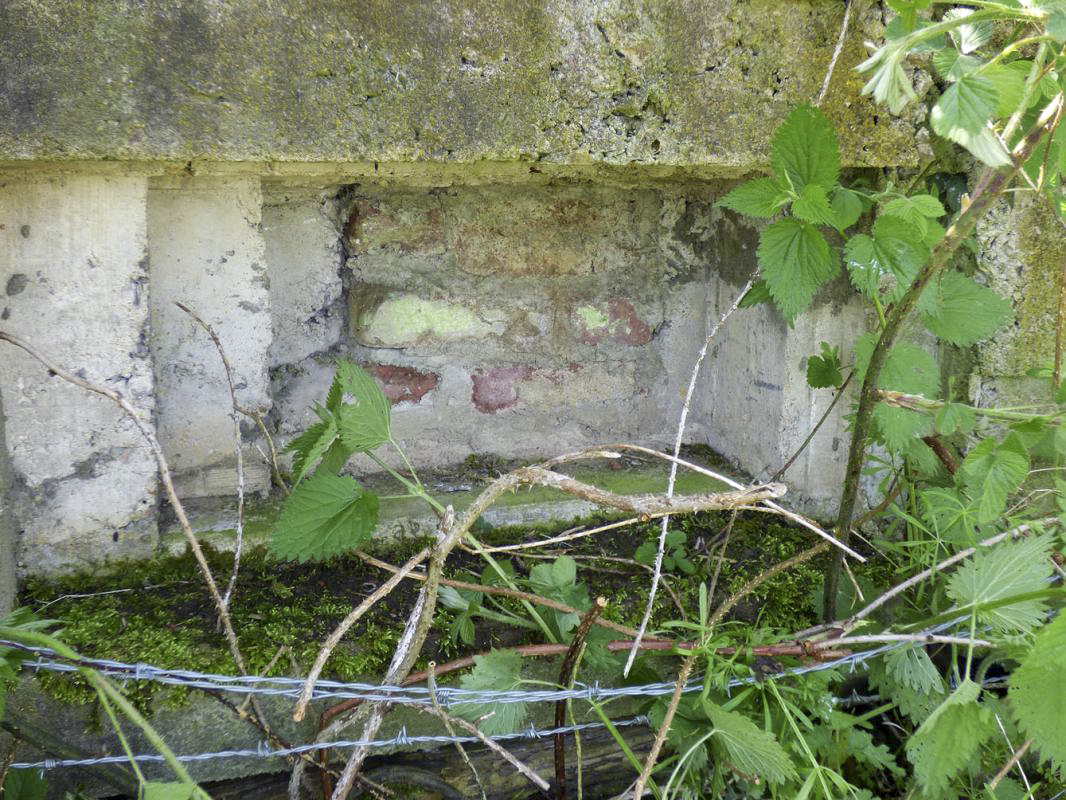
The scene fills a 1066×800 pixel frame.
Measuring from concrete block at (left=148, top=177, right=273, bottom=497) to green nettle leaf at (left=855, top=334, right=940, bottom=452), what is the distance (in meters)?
1.24

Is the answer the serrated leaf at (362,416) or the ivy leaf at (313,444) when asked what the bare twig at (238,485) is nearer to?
the ivy leaf at (313,444)

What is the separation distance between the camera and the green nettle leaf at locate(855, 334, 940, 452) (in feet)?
4.95

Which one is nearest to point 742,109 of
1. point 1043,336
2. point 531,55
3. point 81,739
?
point 531,55

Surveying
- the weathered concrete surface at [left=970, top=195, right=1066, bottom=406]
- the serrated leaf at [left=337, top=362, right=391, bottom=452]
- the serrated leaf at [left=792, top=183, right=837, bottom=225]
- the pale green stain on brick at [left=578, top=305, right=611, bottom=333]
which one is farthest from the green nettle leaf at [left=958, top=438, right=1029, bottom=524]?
the pale green stain on brick at [left=578, top=305, right=611, bottom=333]

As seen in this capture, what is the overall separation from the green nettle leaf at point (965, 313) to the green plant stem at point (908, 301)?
0.23 meters

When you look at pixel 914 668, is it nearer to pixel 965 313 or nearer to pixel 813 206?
pixel 965 313

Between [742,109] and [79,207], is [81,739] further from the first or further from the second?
[742,109]

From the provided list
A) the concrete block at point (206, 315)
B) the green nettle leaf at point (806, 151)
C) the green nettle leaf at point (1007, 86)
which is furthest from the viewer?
the concrete block at point (206, 315)

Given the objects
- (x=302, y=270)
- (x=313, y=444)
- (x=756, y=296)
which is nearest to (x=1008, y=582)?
(x=756, y=296)

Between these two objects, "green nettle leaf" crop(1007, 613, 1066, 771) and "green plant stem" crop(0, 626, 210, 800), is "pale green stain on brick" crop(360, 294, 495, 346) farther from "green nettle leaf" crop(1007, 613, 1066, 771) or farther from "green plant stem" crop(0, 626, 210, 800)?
"green nettle leaf" crop(1007, 613, 1066, 771)

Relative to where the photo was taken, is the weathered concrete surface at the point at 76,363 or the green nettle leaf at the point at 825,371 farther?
the green nettle leaf at the point at 825,371

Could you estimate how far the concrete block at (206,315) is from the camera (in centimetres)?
173

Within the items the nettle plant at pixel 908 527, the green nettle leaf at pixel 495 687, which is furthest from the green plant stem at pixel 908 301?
the green nettle leaf at pixel 495 687

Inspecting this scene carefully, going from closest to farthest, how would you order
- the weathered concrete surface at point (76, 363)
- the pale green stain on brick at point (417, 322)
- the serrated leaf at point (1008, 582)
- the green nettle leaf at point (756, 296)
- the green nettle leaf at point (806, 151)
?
the serrated leaf at point (1008, 582)
the green nettle leaf at point (806, 151)
the weathered concrete surface at point (76, 363)
the green nettle leaf at point (756, 296)
the pale green stain on brick at point (417, 322)
